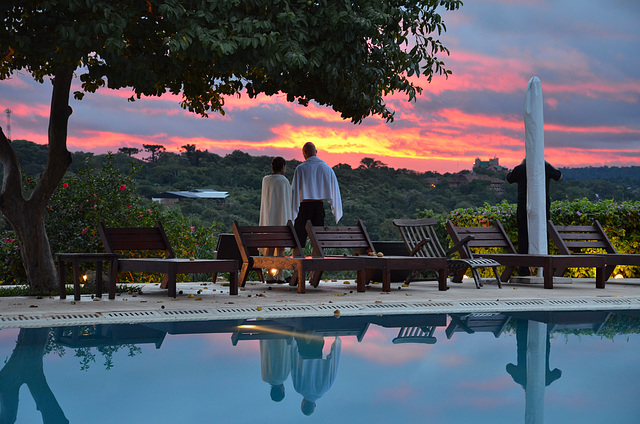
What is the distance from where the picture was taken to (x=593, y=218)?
12.2 meters

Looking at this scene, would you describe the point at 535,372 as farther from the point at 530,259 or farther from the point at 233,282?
the point at 530,259

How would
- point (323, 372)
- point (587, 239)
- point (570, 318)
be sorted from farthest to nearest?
point (587, 239)
point (570, 318)
point (323, 372)

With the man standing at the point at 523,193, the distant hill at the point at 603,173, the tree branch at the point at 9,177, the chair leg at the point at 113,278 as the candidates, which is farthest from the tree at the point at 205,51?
the distant hill at the point at 603,173

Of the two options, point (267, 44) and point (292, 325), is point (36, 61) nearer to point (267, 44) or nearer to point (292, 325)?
point (267, 44)

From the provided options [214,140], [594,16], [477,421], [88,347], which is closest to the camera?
[477,421]

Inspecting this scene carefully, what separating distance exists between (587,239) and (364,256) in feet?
13.6

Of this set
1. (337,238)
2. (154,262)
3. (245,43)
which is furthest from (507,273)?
(245,43)

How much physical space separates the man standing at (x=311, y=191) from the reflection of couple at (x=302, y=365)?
4.37m

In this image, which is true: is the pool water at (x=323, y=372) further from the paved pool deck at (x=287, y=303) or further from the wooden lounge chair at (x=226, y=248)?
the wooden lounge chair at (x=226, y=248)

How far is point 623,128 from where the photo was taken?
23.2m

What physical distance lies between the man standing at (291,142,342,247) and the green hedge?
3738 mm

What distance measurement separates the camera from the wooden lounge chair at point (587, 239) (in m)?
10.4

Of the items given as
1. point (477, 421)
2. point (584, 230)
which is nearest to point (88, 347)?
point (477, 421)

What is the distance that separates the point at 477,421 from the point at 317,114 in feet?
70.8
